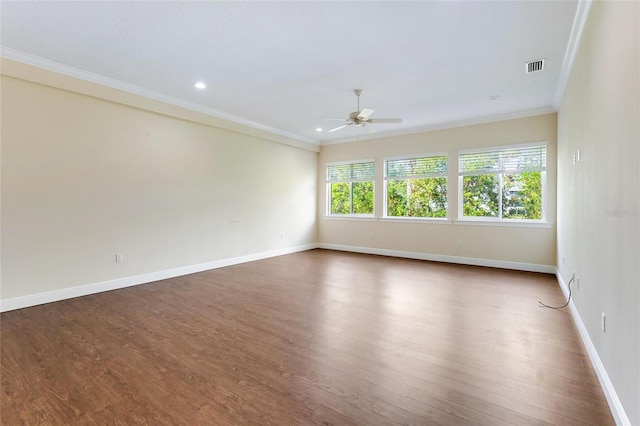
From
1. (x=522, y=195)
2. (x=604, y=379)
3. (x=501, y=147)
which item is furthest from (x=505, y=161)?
(x=604, y=379)

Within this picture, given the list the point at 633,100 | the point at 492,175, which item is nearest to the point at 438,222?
the point at 492,175

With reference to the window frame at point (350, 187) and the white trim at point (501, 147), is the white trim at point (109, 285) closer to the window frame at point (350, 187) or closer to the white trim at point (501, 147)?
the window frame at point (350, 187)

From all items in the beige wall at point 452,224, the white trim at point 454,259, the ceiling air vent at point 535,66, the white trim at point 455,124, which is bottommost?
the white trim at point 454,259

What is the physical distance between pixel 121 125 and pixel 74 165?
0.84 meters

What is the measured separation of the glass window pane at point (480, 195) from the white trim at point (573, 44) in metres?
1.78

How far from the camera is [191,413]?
5.72 feet

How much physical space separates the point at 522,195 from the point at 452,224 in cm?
132

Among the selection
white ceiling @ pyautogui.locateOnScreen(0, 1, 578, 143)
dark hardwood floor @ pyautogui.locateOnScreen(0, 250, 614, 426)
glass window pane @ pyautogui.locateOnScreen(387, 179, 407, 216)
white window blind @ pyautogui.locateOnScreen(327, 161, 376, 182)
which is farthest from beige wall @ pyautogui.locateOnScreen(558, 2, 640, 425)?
white window blind @ pyautogui.locateOnScreen(327, 161, 376, 182)

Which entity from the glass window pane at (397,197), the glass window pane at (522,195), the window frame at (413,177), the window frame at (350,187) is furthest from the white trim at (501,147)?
the window frame at (350,187)

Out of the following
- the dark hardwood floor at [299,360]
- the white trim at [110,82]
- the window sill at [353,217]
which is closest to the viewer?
the dark hardwood floor at [299,360]

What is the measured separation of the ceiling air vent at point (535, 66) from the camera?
3.52 metres

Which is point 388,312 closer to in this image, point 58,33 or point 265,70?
point 265,70

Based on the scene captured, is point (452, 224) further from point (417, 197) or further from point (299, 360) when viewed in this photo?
point (299, 360)

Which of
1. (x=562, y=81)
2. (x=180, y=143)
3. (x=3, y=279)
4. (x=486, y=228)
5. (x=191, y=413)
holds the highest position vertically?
(x=562, y=81)
